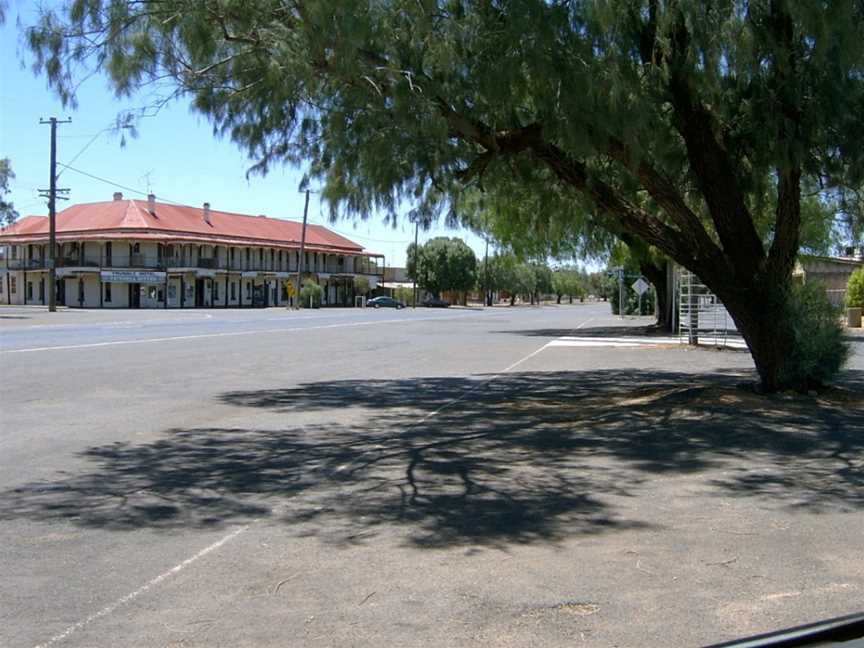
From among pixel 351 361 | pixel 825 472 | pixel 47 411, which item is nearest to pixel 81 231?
pixel 351 361

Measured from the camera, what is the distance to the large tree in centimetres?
1052

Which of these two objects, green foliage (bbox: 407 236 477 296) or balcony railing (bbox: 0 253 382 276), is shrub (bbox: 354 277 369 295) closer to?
green foliage (bbox: 407 236 477 296)

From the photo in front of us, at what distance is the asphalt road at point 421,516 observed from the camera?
16.0 ft

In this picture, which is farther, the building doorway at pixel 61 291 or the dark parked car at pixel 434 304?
the dark parked car at pixel 434 304

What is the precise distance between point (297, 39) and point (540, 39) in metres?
2.75

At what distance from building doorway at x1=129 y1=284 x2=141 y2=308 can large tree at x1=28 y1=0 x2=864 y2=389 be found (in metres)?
69.1

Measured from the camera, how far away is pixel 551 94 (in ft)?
35.8

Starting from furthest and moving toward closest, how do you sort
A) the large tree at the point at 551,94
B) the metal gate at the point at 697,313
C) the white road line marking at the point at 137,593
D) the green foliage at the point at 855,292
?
the green foliage at the point at 855,292
the metal gate at the point at 697,313
the large tree at the point at 551,94
the white road line marking at the point at 137,593

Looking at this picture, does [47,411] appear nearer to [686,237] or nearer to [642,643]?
[686,237]

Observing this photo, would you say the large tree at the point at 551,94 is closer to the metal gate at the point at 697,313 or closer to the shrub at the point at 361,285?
the metal gate at the point at 697,313

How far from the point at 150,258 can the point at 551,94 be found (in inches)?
2878

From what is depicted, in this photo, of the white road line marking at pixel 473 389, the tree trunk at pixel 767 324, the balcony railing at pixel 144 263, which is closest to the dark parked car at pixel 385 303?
the balcony railing at pixel 144 263

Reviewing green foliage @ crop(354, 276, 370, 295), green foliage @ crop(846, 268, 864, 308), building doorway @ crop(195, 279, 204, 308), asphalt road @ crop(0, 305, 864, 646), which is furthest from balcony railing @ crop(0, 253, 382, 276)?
asphalt road @ crop(0, 305, 864, 646)

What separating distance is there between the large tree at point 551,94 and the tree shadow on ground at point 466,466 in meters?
2.91
